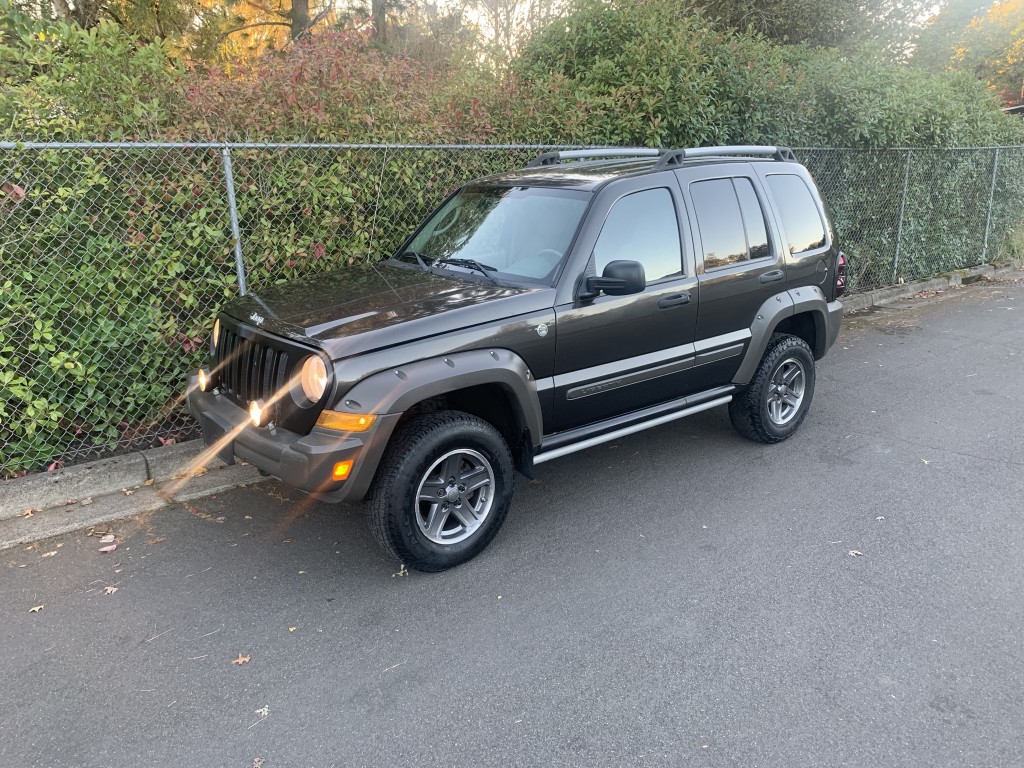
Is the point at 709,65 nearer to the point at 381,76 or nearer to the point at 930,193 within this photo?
the point at 381,76

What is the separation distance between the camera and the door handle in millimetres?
4344

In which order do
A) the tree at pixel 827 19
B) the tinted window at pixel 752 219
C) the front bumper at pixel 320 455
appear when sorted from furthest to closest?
the tree at pixel 827 19 → the tinted window at pixel 752 219 → the front bumper at pixel 320 455

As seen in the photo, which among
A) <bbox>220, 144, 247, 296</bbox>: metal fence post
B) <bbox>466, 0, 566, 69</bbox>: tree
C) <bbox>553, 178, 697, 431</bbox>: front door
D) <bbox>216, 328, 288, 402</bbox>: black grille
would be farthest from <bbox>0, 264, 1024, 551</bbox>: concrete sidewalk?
<bbox>466, 0, 566, 69</bbox>: tree

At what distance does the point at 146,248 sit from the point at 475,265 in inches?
88.1

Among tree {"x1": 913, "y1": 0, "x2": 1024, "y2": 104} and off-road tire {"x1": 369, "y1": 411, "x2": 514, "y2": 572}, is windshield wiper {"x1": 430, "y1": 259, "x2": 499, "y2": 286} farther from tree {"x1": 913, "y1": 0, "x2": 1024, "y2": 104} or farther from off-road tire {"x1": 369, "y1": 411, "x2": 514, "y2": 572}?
tree {"x1": 913, "y1": 0, "x2": 1024, "y2": 104}

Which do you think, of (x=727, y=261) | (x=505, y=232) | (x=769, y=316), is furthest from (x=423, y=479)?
(x=769, y=316)

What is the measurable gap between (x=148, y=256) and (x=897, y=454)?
17.2ft

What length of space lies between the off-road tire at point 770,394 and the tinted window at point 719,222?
78 cm

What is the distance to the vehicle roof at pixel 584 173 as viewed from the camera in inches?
171

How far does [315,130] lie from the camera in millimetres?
5445

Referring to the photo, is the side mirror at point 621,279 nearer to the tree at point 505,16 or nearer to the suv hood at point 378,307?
the suv hood at point 378,307

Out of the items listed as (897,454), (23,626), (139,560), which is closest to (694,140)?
(897,454)

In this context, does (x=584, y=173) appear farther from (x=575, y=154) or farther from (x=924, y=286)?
(x=924, y=286)

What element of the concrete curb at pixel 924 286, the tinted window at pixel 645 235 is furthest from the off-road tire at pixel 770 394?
the concrete curb at pixel 924 286
